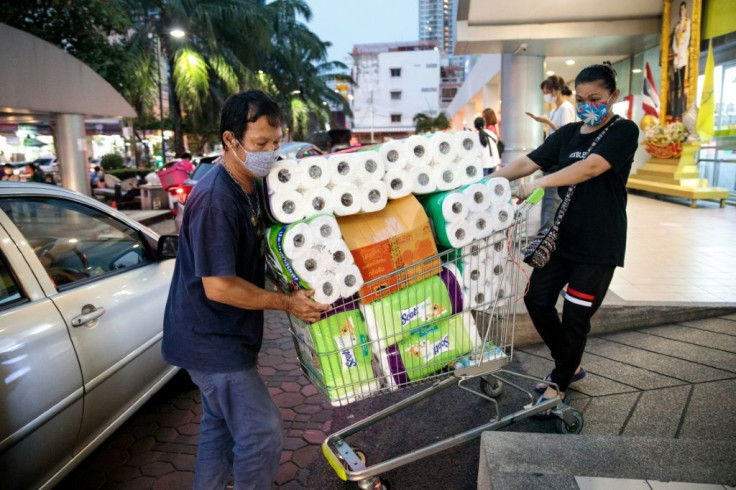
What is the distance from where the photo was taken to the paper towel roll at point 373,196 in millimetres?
2344

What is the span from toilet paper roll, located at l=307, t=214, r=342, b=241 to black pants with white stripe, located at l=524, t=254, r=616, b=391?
1.65 meters

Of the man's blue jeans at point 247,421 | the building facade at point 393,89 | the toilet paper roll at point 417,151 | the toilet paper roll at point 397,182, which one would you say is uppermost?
the building facade at point 393,89

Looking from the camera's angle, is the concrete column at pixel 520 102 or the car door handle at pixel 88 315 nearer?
the car door handle at pixel 88 315

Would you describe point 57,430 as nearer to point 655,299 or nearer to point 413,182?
point 413,182

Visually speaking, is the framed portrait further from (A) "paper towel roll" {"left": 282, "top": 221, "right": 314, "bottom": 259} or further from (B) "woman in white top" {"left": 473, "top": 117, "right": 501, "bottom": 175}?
(A) "paper towel roll" {"left": 282, "top": 221, "right": 314, "bottom": 259}

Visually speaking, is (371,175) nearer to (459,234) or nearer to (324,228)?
(324,228)

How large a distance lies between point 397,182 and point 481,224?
1.47 feet

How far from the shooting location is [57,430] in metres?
2.48

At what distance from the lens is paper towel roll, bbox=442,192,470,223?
2426 mm

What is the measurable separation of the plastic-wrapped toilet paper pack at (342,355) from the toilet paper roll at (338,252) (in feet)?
0.93

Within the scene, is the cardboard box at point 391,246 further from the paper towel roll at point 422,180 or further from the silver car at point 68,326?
the silver car at point 68,326

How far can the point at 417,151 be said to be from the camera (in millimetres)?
2490

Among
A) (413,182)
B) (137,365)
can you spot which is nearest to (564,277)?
(413,182)

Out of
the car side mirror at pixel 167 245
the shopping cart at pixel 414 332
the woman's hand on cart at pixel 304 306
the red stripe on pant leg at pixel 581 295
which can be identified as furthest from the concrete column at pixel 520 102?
the woman's hand on cart at pixel 304 306
